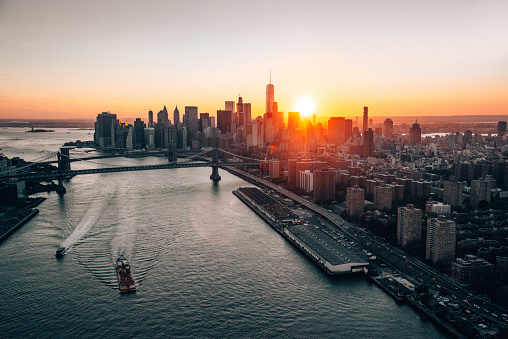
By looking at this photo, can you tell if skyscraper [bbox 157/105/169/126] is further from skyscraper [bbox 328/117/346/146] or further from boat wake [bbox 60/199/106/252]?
boat wake [bbox 60/199/106/252]

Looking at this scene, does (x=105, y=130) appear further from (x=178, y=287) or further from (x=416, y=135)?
(x=178, y=287)

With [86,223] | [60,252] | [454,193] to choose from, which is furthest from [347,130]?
[60,252]

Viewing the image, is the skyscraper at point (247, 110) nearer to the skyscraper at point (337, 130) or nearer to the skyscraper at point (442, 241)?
the skyscraper at point (337, 130)

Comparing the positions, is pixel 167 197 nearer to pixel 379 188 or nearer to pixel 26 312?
pixel 379 188

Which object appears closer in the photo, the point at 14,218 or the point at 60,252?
the point at 60,252

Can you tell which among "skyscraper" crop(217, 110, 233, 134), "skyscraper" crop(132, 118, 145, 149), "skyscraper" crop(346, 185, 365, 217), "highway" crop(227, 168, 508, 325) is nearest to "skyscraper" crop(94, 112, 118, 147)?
"skyscraper" crop(132, 118, 145, 149)

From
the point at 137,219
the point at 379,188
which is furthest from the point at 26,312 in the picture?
the point at 379,188
